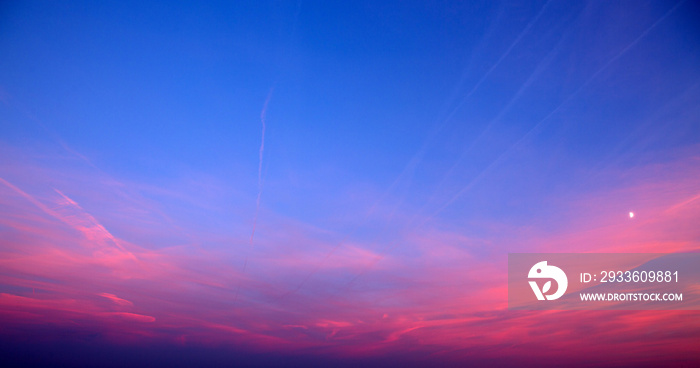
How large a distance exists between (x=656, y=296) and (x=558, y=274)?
486 cm

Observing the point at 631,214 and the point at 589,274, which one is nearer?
the point at 631,214

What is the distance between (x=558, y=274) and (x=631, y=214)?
15.2ft

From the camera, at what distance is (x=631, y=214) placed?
53.6ft

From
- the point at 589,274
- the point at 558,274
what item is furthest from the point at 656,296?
the point at 558,274

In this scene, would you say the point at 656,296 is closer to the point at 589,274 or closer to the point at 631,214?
the point at 589,274

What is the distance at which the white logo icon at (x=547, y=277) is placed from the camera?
19.3m

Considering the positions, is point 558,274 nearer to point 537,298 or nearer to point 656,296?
point 537,298

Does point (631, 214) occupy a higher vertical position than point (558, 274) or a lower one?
higher

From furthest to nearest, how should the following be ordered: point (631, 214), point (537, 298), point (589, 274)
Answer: point (537, 298), point (589, 274), point (631, 214)

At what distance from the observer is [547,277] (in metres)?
19.4

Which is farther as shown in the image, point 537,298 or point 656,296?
point 537,298

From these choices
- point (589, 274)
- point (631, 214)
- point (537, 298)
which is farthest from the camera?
point (537, 298)

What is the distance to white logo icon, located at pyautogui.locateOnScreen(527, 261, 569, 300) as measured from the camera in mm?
19281

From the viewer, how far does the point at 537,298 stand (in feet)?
66.5
